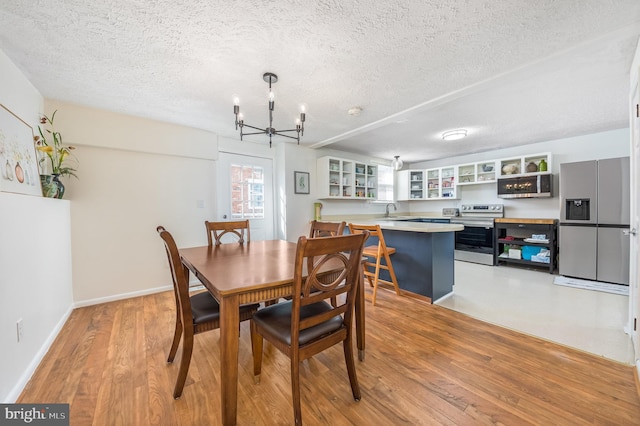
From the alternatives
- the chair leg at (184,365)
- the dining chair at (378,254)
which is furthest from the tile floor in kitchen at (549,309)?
the chair leg at (184,365)

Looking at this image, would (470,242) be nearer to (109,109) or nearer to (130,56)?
(130,56)

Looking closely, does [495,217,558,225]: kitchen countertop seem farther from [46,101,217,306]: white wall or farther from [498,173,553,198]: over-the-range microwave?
[46,101,217,306]: white wall

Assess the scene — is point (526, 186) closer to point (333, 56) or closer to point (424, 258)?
point (424, 258)

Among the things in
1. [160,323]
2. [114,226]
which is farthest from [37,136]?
[160,323]

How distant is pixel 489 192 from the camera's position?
16.8 feet

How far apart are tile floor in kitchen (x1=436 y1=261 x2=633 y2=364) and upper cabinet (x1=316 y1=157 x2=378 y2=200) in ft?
7.75

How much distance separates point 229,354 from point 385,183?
542 centimetres

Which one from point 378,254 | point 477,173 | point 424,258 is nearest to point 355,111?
point 378,254

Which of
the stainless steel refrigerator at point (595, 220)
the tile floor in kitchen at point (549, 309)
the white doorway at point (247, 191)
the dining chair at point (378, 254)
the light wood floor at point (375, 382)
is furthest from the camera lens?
the white doorway at point (247, 191)

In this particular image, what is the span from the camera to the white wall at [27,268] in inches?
56.7

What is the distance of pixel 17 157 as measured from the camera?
192 centimetres

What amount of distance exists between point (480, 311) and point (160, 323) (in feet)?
Result: 10.7

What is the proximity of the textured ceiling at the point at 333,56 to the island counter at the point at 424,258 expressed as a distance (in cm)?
142

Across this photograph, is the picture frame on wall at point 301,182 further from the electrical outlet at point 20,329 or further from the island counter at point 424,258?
the electrical outlet at point 20,329
